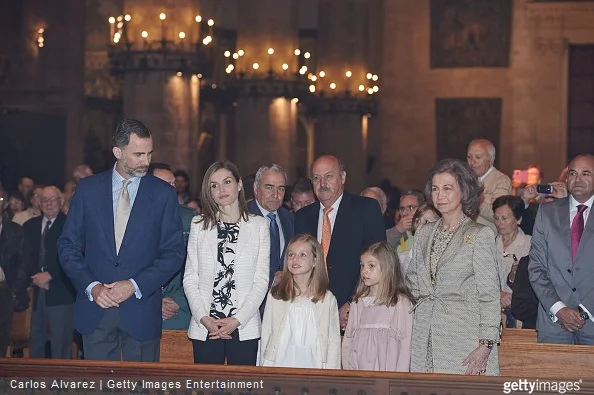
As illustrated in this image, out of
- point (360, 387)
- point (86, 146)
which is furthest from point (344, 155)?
point (360, 387)

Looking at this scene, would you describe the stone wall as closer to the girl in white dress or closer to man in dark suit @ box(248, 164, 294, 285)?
man in dark suit @ box(248, 164, 294, 285)

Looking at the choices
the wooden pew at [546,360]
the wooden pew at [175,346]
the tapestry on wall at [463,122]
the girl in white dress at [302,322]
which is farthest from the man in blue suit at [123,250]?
the tapestry on wall at [463,122]

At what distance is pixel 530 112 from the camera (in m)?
32.3

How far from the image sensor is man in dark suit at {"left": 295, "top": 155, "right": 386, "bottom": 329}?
9.37 meters

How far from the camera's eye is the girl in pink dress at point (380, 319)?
27.0ft

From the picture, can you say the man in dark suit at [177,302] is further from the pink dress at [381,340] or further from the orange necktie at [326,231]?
the pink dress at [381,340]

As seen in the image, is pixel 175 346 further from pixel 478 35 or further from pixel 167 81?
pixel 478 35

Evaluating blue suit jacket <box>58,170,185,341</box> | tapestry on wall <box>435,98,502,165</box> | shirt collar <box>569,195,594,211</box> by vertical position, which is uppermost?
tapestry on wall <box>435,98,502,165</box>

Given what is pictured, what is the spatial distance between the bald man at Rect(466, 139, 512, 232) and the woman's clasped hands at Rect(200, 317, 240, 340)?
4.33m

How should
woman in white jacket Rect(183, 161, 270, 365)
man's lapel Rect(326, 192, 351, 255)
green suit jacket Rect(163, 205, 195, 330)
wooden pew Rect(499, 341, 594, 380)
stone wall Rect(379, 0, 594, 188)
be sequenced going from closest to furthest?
wooden pew Rect(499, 341, 594, 380) < woman in white jacket Rect(183, 161, 270, 365) < man's lapel Rect(326, 192, 351, 255) < green suit jacket Rect(163, 205, 195, 330) < stone wall Rect(379, 0, 594, 188)

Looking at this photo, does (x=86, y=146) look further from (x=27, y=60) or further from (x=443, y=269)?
(x=443, y=269)

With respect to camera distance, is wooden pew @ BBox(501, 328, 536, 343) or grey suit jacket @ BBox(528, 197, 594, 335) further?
wooden pew @ BBox(501, 328, 536, 343)

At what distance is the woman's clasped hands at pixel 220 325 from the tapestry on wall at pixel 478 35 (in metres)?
25.3

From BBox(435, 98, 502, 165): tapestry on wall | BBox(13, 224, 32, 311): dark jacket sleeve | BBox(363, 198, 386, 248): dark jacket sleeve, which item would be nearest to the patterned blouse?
BBox(363, 198, 386, 248): dark jacket sleeve
